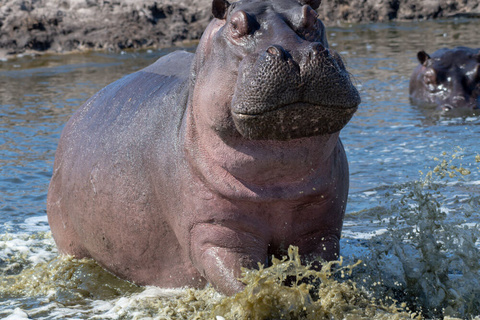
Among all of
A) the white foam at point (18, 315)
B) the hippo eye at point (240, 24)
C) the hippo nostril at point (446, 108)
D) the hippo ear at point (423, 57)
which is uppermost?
the hippo eye at point (240, 24)

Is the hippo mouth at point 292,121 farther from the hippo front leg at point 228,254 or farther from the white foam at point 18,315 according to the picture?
the white foam at point 18,315

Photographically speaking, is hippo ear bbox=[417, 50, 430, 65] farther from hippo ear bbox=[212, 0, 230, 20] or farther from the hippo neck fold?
hippo ear bbox=[212, 0, 230, 20]

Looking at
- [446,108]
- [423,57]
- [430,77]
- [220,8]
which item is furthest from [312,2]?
[423,57]

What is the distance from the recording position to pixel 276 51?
9.96 feet

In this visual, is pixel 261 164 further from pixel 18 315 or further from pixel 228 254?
pixel 18 315

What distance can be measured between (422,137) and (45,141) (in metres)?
4.12

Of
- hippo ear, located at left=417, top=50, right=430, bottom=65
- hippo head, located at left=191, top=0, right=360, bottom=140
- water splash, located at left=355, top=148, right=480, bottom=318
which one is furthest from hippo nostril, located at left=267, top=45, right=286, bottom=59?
hippo ear, located at left=417, top=50, right=430, bottom=65

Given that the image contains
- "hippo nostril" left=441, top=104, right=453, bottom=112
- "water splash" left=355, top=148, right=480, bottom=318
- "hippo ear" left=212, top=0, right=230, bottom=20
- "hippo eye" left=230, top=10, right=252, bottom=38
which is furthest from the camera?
"hippo nostril" left=441, top=104, right=453, bottom=112

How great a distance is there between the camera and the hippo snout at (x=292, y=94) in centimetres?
302

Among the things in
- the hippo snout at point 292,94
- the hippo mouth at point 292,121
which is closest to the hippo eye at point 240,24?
the hippo snout at point 292,94

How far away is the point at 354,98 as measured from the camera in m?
3.12

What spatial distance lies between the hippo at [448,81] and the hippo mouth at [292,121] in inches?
263

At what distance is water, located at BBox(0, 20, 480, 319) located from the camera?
3625 mm

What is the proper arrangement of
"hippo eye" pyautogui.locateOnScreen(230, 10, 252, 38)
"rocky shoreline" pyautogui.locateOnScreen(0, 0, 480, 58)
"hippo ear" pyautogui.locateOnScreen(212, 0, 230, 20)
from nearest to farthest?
"hippo eye" pyautogui.locateOnScreen(230, 10, 252, 38), "hippo ear" pyautogui.locateOnScreen(212, 0, 230, 20), "rocky shoreline" pyautogui.locateOnScreen(0, 0, 480, 58)
